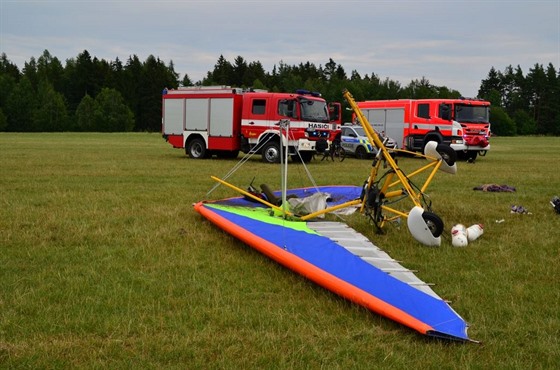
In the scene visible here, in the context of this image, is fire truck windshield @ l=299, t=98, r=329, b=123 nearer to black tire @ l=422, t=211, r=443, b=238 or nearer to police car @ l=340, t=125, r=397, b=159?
police car @ l=340, t=125, r=397, b=159

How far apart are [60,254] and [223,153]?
16.1 metres

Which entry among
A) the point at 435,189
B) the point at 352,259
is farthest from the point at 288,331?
the point at 435,189

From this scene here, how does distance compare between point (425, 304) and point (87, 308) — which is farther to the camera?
point (87, 308)

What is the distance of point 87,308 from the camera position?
14.4ft

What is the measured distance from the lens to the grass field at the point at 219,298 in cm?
362

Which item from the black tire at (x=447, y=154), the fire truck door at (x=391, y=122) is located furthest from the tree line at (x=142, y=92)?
the black tire at (x=447, y=154)

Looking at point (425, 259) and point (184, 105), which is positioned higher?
point (184, 105)

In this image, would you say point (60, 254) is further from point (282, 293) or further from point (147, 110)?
point (147, 110)

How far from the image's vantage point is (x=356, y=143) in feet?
78.0

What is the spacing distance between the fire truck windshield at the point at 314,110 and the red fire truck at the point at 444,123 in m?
4.91

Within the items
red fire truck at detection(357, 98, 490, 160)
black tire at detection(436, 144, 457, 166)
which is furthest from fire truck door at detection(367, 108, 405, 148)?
black tire at detection(436, 144, 457, 166)

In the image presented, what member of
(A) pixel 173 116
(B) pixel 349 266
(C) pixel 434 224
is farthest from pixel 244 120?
(B) pixel 349 266

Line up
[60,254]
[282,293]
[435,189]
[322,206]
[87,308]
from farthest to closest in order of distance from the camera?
Result: [435,189]
[322,206]
[60,254]
[282,293]
[87,308]

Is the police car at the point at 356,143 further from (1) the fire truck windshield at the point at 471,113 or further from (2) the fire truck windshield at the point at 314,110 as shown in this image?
(2) the fire truck windshield at the point at 314,110
